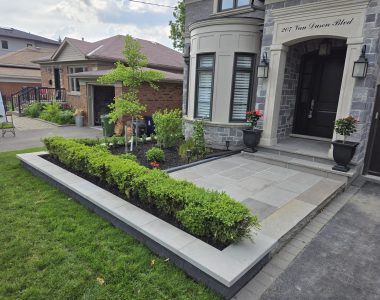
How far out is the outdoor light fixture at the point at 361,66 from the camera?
5246mm

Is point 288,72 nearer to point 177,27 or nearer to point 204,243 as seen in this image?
point 204,243

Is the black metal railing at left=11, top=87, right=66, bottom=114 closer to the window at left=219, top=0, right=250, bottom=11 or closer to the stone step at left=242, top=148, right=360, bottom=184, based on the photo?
the window at left=219, top=0, right=250, bottom=11

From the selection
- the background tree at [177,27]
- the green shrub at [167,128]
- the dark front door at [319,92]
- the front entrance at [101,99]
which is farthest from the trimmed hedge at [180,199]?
the background tree at [177,27]

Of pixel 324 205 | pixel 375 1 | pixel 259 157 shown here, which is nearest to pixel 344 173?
pixel 324 205

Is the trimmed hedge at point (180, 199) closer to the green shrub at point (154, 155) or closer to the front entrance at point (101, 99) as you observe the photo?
the green shrub at point (154, 155)

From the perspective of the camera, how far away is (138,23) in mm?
17312

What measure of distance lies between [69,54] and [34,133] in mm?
7327

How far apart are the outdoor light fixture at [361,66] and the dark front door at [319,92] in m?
2.09

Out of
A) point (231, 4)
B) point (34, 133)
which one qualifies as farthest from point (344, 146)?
point (34, 133)

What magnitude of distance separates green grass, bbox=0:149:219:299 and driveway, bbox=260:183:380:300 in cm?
94

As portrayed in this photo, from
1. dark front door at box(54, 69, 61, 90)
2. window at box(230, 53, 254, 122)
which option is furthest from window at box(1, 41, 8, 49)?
→ window at box(230, 53, 254, 122)

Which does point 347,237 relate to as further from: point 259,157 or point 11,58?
point 11,58

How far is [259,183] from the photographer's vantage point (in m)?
5.15

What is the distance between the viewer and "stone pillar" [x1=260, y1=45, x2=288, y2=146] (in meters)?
6.66
